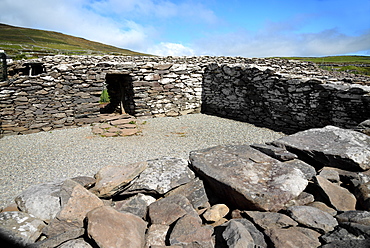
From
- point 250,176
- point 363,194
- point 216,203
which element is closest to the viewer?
point 363,194

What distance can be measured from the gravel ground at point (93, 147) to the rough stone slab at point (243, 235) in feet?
12.7

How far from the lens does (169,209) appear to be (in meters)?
3.21

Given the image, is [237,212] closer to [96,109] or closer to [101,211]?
[101,211]

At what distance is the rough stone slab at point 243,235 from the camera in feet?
7.76

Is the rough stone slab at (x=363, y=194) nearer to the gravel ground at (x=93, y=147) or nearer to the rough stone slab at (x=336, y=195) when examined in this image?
the rough stone slab at (x=336, y=195)

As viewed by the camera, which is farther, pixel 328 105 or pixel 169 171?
pixel 328 105

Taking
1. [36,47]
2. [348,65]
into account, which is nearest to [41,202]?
[348,65]

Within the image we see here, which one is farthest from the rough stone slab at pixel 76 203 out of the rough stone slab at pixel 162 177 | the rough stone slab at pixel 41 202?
the rough stone slab at pixel 162 177

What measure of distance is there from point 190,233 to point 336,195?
209 centimetres

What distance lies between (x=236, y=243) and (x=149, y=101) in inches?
392

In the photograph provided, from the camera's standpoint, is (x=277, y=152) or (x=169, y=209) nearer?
(x=169, y=209)

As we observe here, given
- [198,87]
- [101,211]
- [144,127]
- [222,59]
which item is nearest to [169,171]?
[101,211]

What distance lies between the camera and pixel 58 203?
329 centimetres

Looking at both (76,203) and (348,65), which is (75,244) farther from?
(348,65)
